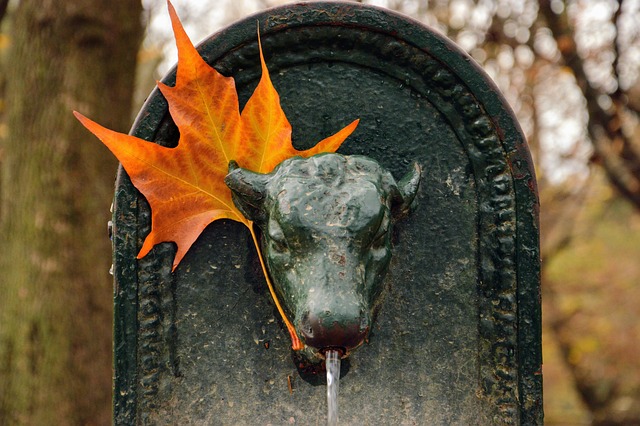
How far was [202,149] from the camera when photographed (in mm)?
1874

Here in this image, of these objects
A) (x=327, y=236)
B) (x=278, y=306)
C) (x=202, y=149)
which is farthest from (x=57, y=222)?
(x=327, y=236)

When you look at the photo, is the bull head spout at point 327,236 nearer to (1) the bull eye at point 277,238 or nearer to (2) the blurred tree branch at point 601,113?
(1) the bull eye at point 277,238

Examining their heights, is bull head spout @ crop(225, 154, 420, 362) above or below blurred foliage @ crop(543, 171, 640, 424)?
below

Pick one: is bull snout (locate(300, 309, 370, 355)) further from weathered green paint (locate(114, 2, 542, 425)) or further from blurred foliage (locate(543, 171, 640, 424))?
blurred foliage (locate(543, 171, 640, 424))

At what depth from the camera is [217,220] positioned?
1984 mm

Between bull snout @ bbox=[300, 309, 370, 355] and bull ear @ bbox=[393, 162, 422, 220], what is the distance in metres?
0.34

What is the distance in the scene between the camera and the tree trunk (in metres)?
4.15

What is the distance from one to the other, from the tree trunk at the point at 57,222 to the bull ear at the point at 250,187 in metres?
2.73

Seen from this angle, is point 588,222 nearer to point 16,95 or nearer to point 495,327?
point 16,95

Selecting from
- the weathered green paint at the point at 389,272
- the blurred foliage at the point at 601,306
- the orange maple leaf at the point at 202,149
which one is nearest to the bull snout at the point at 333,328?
the orange maple leaf at the point at 202,149

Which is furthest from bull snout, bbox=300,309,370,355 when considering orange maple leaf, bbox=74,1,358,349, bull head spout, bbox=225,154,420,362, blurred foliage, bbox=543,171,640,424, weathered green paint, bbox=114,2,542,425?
blurred foliage, bbox=543,171,640,424

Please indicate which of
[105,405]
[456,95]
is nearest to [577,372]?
[105,405]

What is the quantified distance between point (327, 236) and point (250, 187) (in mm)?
263

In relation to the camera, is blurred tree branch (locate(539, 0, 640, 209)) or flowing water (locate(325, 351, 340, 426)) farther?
blurred tree branch (locate(539, 0, 640, 209))
